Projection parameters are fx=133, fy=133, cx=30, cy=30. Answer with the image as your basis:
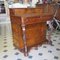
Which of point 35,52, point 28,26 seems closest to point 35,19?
point 28,26

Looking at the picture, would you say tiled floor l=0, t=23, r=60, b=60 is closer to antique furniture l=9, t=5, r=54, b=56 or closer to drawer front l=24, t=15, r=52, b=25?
antique furniture l=9, t=5, r=54, b=56

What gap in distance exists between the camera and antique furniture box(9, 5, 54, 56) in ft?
9.80

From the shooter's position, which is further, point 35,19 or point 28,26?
point 28,26

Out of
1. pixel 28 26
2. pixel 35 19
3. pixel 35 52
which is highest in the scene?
pixel 35 19

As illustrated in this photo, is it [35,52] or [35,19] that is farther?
[35,52]

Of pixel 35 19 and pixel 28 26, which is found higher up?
pixel 35 19

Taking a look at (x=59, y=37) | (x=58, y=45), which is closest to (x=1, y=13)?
(x=59, y=37)

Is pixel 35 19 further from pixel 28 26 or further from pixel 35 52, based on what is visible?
pixel 35 52

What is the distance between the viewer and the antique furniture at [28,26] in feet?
9.80

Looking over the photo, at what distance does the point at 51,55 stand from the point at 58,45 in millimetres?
647

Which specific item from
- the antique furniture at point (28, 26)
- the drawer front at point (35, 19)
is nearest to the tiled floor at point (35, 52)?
the antique furniture at point (28, 26)

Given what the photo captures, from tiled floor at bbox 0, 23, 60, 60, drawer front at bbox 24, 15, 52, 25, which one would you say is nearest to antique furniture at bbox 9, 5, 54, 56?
drawer front at bbox 24, 15, 52, 25

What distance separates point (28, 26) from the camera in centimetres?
329

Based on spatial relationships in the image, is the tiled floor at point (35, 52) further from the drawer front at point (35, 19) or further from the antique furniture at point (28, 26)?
the drawer front at point (35, 19)
